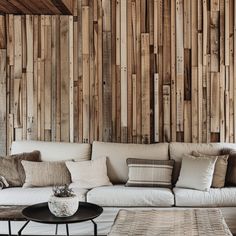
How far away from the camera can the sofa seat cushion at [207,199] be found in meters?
4.45

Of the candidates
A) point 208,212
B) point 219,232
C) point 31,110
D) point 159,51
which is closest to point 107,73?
point 159,51

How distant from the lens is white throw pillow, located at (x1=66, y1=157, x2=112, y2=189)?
189 inches

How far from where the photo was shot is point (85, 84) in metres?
5.54

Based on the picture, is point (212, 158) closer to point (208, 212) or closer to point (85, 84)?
point (208, 212)

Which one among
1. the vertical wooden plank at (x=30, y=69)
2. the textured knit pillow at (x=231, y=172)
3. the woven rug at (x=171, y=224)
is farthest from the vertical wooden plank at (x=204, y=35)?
the woven rug at (x=171, y=224)

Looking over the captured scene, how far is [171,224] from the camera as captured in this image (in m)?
3.34

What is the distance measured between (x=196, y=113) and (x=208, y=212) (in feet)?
6.52

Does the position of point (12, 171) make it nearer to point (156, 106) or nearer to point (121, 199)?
point (121, 199)

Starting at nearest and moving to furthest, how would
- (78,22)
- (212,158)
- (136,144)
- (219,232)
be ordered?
1. (219,232)
2. (212,158)
3. (136,144)
4. (78,22)

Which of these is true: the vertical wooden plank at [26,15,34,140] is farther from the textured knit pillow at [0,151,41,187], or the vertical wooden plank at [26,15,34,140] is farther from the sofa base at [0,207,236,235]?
the sofa base at [0,207,236,235]

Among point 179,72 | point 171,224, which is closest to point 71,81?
point 179,72

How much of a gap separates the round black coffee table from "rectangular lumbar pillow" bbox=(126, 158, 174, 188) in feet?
2.92

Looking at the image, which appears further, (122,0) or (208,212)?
(122,0)

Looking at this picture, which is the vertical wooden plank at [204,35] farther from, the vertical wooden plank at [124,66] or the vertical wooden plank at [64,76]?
the vertical wooden plank at [64,76]
